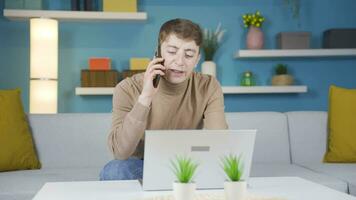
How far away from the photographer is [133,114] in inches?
63.7

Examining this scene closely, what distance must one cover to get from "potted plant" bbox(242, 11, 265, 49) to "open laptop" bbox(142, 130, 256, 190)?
2.40m

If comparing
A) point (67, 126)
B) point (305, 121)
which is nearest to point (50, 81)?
point (67, 126)

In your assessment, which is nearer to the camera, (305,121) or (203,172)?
(203,172)

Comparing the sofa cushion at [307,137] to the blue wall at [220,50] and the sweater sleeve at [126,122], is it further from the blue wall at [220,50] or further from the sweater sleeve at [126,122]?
the sweater sleeve at [126,122]

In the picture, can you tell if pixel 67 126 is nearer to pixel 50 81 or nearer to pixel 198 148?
pixel 50 81

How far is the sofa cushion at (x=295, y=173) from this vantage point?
7.11 ft

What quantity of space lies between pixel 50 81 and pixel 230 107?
4.60 feet

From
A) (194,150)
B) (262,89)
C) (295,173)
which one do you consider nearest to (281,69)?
(262,89)

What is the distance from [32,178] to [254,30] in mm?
2129

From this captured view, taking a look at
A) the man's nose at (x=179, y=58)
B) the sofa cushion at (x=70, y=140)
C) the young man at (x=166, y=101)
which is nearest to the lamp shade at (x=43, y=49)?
the sofa cushion at (x=70, y=140)

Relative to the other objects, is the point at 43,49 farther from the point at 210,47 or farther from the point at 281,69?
the point at 281,69

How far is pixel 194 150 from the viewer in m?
1.26

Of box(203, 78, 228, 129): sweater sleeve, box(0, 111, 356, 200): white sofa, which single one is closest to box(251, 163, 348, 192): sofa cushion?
box(0, 111, 356, 200): white sofa

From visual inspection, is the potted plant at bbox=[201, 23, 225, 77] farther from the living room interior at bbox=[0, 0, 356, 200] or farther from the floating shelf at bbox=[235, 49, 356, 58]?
the floating shelf at bbox=[235, 49, 356, 58]
